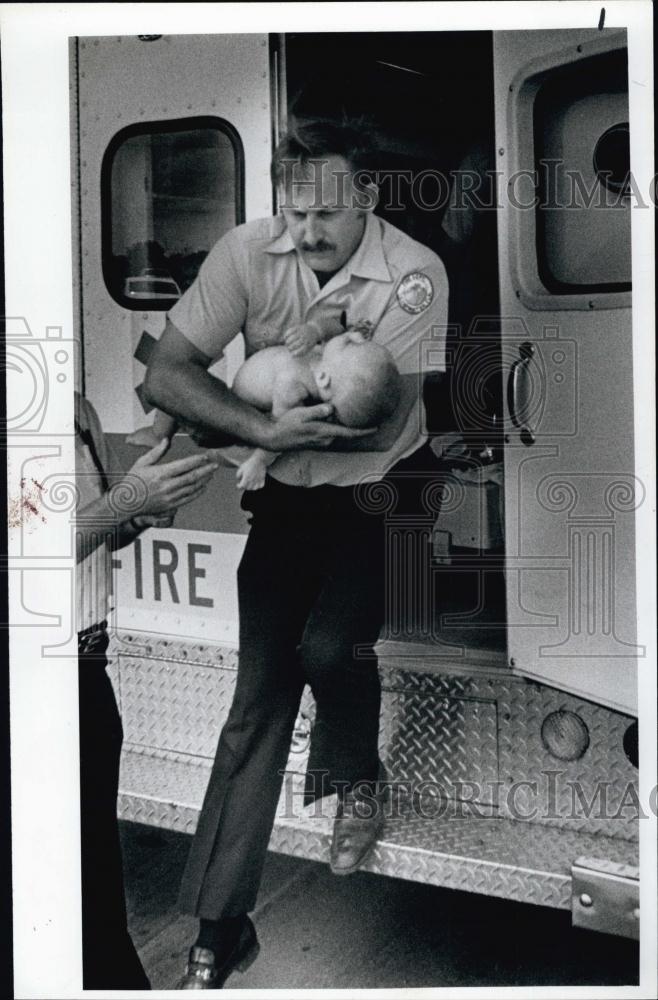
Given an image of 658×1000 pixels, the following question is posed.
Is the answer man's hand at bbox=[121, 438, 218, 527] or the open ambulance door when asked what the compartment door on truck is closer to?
the open ambulance door

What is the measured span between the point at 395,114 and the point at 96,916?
2035 millimetres

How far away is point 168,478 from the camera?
243 centimetres

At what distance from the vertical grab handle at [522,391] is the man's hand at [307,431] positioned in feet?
1.07

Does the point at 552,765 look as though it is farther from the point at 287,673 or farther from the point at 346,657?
the point at 287,673

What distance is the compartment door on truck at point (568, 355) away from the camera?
2.31 m

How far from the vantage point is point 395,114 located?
230 cm

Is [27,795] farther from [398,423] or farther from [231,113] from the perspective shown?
[231,113]

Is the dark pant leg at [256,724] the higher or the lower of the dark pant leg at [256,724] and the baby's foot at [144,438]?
→ the lower

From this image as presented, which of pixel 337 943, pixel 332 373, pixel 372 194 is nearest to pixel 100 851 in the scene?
pixel 337 943

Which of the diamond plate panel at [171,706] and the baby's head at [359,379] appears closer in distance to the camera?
the baby's head at [359,379]

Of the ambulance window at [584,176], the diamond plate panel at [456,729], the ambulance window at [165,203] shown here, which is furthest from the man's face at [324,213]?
the diamond plate panel at [456,729]

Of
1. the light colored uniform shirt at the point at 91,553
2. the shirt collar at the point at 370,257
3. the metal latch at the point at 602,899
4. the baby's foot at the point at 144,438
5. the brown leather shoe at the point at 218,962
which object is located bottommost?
the brown leather shoe at the point at 218,962

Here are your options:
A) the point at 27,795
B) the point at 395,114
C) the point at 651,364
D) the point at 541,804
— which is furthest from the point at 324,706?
the point at 395,114

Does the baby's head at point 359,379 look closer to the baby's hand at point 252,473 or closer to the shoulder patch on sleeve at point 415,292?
the shoulder patch on sleeve at point 415,292
